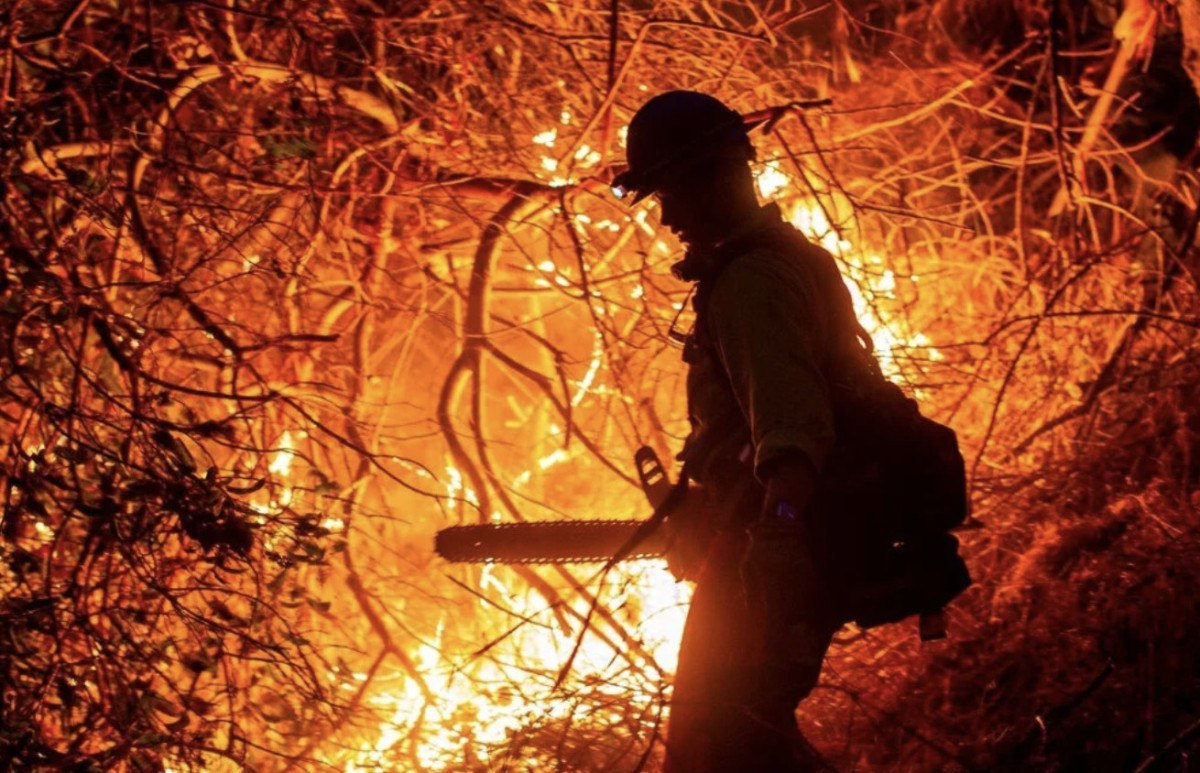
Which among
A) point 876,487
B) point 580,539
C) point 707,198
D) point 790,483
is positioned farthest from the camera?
point 580,539

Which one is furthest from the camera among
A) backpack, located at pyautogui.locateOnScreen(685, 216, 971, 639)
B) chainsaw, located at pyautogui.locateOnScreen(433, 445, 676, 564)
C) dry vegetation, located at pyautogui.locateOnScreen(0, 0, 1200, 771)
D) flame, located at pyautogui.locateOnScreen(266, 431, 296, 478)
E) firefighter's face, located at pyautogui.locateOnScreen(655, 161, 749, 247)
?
flame, located at pyautogui.locateOnScreen(266, 431, 296, 478)

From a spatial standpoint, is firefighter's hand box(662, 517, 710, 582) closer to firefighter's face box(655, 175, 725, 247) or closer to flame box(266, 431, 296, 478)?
firefighter's face box(655, 175, 725, 247)

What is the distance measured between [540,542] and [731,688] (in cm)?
84

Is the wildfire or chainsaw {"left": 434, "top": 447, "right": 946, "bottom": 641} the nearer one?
chainsaw {"left": 434, "top": 447, "right": 946, "bottom": 641}

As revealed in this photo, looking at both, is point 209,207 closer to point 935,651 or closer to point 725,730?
point 725,730

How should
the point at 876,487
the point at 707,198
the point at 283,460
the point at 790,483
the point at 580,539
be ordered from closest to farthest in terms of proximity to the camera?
the point at 790,483
the point at 876,487
the point at 707,198
the point at 580,539
the point at 283,460

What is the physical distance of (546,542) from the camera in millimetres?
3115

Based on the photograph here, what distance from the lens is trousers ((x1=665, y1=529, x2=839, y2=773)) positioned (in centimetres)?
245

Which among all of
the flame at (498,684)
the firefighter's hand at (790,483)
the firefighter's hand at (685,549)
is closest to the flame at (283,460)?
the flame at (498,684)

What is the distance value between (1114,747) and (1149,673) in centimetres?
26

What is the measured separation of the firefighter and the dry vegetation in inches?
26.1

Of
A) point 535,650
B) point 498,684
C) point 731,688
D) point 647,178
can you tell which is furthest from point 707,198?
point 535,650

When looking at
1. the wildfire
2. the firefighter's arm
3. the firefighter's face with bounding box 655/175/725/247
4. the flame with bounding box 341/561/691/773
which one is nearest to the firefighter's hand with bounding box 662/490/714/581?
the firefighter's arm

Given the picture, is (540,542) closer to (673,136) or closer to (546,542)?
(546,542)
